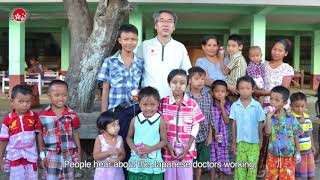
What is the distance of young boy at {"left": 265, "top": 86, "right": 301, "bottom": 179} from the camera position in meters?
3.49

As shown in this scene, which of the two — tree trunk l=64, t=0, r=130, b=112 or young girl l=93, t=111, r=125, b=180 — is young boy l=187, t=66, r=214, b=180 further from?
tree trunk l=64, t=0, r=130, b=112

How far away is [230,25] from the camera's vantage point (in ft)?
48.6

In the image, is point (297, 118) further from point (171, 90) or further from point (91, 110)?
point (91, 110)

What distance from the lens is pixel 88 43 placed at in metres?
4.86

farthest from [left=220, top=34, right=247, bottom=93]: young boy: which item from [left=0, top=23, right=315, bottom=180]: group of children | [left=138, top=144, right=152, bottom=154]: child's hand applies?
[left=138, top=144, right=152, bottom=154]: child's hand

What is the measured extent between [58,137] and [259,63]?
7.06 feet

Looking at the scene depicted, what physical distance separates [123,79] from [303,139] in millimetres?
1879

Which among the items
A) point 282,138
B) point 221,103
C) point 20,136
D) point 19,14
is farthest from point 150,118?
point 19,14

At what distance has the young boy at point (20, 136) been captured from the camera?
3.17m

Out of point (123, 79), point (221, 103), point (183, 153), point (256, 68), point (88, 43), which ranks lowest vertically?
point (183, 153)

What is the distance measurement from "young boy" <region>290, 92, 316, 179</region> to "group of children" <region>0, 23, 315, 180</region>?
18mm

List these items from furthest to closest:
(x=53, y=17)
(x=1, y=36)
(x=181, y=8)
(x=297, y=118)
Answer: (x=1, y=36) → (x=53, y=17) → (x=181, y=8) → (x=297, y=118)

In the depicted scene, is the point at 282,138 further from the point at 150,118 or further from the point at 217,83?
the point at 150,118

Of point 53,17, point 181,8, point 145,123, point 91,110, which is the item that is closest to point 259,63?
point 145,123
